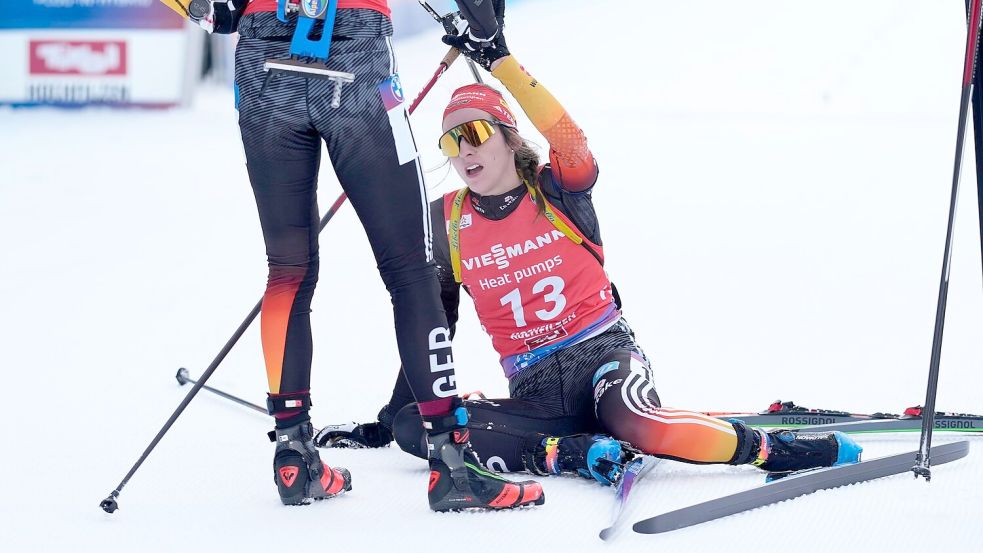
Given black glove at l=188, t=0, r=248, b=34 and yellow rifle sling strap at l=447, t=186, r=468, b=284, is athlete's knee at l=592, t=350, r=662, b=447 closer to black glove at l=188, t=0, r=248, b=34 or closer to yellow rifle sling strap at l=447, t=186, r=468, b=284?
yellow rifle sling strap at l=447, t=186, r=468, b=284

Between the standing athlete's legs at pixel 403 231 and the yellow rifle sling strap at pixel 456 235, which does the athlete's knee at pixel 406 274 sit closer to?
the standing athlete's legs at pixel 403 231

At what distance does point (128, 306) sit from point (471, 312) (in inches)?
50.9

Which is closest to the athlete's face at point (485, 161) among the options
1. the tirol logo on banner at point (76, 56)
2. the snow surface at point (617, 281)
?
the snow surface at point (617, 281)

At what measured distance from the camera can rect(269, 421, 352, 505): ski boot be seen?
7.13 feet

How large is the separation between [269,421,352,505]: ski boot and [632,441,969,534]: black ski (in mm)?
631

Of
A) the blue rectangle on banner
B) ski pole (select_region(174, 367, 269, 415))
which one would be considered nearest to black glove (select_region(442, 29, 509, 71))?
ski pole (select_region(174, 367, 269, 415))

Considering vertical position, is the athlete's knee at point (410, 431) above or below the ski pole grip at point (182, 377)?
above

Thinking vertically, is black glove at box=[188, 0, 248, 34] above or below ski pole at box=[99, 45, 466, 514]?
above

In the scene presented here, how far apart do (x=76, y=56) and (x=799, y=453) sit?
21.3 ft

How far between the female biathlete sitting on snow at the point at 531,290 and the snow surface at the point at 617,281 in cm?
14

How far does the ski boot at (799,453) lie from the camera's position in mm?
2322

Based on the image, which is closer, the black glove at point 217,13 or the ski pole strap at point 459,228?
the black glove at point 217,13

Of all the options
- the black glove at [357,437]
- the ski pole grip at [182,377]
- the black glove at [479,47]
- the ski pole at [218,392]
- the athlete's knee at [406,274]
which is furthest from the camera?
the ski pole grip at [182,377]

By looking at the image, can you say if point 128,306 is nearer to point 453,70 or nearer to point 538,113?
point 538,113
